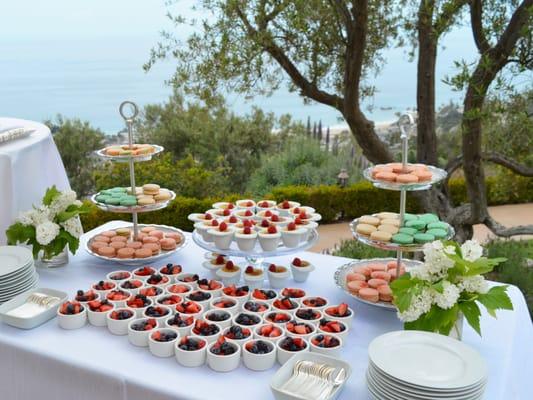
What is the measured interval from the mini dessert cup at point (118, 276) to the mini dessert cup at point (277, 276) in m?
0.58

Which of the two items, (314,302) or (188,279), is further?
(188,279)

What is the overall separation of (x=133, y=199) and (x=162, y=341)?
2.98ft

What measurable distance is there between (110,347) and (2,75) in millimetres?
10020

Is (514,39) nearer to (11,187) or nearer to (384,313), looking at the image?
(384,313)

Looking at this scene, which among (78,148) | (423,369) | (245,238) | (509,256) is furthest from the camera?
(78,148)

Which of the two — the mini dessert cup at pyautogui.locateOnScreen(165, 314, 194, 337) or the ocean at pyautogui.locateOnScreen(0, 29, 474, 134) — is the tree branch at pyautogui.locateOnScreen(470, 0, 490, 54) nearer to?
the ocean at pyautogui.locateOnScreen(0, 29, 474, 134)

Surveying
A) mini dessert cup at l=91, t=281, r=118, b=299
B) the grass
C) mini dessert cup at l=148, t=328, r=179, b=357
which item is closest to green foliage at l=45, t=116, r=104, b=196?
Answer: the grass

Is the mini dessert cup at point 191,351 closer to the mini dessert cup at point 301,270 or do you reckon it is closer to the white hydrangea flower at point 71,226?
the mini dessert cup at point 301,270

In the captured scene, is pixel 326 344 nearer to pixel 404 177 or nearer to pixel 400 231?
pixel 400 231

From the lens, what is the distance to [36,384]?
77.7 inches

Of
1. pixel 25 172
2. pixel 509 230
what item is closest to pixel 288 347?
pixel 25 172

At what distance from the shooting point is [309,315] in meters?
2.03

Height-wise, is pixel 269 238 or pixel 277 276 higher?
pixel 269 238

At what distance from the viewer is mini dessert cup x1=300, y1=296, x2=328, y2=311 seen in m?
2.11
